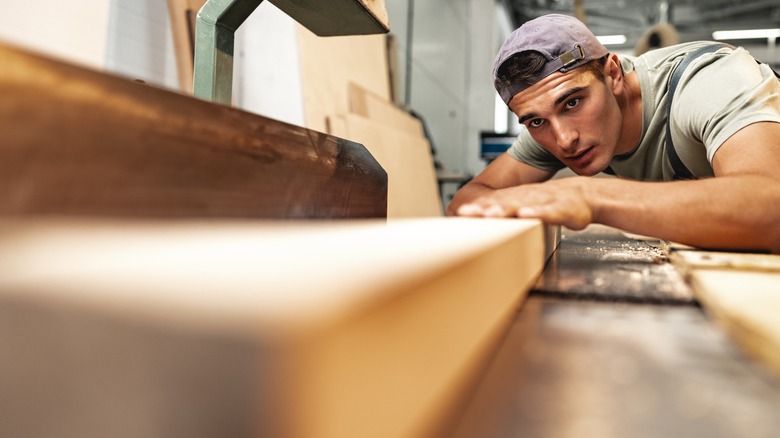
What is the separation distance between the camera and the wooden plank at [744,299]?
446 mm

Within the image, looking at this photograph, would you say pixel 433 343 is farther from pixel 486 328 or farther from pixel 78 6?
pixel 78 6

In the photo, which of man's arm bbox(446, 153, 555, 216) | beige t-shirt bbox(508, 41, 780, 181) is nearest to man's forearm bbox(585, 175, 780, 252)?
beige t-shirt bbox(508, 41, 780, 181)

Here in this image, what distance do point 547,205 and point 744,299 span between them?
0.64 meters

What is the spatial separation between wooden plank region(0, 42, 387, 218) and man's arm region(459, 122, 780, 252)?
58 cm

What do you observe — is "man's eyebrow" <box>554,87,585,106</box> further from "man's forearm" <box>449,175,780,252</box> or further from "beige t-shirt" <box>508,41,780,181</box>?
"man's forearm" <box>449,175,780,252</box>

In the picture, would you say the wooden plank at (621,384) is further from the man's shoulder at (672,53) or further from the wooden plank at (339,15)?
the man's shoulder at (672,53)

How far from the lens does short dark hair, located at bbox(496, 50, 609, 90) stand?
175cm

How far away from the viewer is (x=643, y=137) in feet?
6.18

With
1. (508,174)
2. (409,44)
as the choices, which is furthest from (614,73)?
(409,44)

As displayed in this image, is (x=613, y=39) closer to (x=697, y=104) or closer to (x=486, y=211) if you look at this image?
(x=697, y=104)

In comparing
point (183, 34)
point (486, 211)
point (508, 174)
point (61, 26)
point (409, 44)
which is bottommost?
point (486, 211)

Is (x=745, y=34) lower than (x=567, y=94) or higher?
higher

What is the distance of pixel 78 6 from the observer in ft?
6.17

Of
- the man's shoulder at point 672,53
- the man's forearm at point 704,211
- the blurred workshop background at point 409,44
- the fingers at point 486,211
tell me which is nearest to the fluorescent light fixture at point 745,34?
the blurred workshop background at point 409,44
